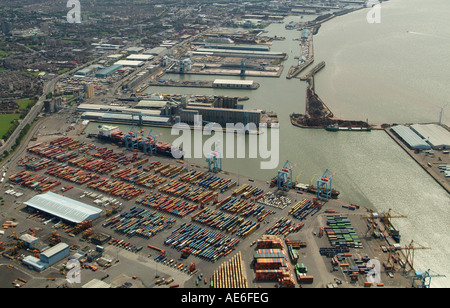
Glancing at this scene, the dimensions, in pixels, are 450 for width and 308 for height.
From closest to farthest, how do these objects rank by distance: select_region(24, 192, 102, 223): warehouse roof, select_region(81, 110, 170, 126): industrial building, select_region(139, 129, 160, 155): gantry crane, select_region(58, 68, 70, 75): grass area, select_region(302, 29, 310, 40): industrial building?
1. select_region(24, 192, 102, 223): warehouse roof
2. select_region(139, 129, 160, 155): gantry crane
3. select_region(81, 110, 170, 126): industrial building
4. select_region(58, 68, 70, 75): grass area
5. select_region(302, 29, 310, 40): industrial building

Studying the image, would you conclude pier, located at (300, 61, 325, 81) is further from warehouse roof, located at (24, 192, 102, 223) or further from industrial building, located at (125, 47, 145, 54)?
warehouse roof, located at (24, 192, 102, 223)

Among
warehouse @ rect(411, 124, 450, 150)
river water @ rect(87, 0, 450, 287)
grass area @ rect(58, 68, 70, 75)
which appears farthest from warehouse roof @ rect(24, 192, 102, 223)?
grass area @ rect(58, 68, 70, 75)

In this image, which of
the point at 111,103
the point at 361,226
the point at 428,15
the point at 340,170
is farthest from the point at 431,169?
the point at 428,15

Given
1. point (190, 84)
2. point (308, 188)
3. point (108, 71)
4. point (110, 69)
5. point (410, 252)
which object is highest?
point (110, 69)

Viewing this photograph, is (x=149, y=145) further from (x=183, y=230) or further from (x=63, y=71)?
(x=63, y=71)

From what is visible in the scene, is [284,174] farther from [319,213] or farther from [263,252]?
[263,252]

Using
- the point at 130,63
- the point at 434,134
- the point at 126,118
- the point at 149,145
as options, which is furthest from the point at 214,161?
the point at 130,63

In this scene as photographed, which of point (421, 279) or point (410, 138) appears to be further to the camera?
point (410, 138)

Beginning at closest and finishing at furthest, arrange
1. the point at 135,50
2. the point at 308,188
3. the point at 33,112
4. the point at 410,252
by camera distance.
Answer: the point at 410,252 < the point at 308,188 < the point at 33,112 < the point at 135,50
